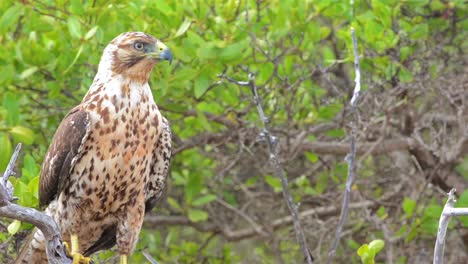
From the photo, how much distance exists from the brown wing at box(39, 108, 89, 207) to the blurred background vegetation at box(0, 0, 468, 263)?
0.09 metres

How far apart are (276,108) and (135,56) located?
5.24 ft

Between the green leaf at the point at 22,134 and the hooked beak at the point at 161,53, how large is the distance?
112 cm

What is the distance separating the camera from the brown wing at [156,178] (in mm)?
5086

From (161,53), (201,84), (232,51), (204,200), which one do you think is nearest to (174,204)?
(204,200)

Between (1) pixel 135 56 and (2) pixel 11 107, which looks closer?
(1) pixel 135 56

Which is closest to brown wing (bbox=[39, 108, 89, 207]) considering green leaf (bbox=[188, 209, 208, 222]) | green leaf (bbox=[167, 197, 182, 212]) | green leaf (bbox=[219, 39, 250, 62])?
green leaf (bbox=[219, 39, 250, 62])

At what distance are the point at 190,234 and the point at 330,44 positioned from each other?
6.86 feet

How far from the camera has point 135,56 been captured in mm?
4984

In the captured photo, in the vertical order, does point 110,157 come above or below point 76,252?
above

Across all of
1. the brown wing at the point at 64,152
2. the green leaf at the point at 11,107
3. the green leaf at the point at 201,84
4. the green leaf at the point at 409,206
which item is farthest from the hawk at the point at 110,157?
the green leaf at the point at 409,206

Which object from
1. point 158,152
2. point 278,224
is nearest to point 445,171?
point 278,224

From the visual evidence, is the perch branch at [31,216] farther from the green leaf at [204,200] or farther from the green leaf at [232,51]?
the green leaf at [204,200]

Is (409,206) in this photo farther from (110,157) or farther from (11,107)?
(11,107)

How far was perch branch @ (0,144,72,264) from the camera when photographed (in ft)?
11.8
